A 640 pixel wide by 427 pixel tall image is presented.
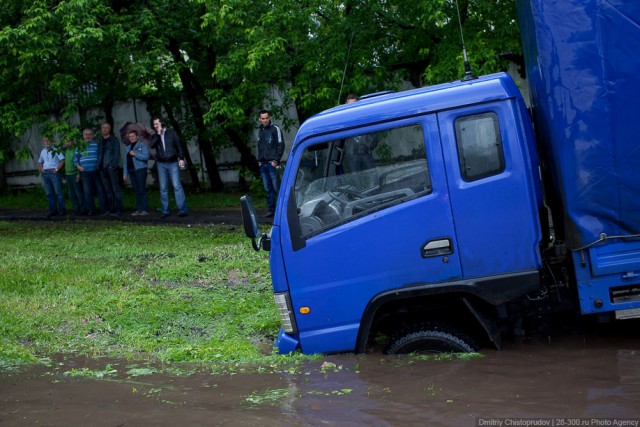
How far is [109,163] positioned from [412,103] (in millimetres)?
13877

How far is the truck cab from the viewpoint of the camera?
645 cm

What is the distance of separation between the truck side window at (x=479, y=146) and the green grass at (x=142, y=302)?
6.82 ft

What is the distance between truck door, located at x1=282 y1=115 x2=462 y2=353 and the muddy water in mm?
470

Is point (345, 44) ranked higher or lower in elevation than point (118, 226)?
higher

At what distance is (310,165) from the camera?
6.84 meters

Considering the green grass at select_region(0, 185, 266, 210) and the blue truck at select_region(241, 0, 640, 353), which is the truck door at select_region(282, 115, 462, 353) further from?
the green grass at select_region(0, 185, 266, 210)

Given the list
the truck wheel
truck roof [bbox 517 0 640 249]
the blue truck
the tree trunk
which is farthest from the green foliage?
the truck wheel

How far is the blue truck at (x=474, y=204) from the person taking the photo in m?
6.24

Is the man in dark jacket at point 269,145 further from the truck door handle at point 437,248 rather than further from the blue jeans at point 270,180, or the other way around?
the truck door handle at point 437,248

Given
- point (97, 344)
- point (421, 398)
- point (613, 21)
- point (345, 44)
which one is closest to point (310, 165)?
point (421, 398)

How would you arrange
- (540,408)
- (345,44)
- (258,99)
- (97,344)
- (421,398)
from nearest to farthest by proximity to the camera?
(540,408)
(421,398)
(97,344)
(345,44)
(258,99)

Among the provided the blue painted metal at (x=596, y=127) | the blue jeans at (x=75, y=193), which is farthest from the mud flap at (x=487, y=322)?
the blue jeans at (x=75, y=193)

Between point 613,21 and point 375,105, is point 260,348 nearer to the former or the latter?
point 375,105

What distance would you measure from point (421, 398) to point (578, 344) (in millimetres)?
1673
